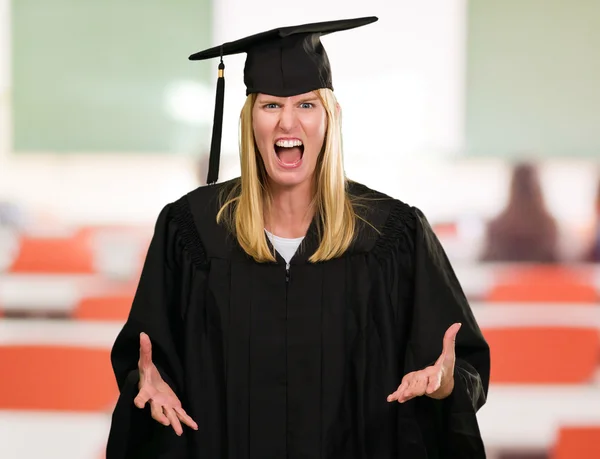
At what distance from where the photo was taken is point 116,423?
167 centimetres

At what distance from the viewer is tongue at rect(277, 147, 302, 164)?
1733 mm

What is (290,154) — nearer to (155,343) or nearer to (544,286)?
(155,343)

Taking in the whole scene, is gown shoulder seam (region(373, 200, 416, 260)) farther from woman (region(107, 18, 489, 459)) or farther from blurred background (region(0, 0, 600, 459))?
blurred background (region(0, 0, 600, 459))

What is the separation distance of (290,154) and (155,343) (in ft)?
1.69

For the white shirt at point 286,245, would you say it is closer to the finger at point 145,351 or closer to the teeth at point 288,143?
the teeth at point 288,143

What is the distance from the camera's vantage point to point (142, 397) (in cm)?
157

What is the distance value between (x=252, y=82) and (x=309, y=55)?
148 millimetres

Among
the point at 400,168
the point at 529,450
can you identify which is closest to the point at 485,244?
the point at 400,168

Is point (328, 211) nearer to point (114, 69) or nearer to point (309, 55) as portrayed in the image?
point (309, 55)

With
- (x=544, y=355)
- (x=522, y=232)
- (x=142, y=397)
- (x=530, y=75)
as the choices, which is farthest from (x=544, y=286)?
(x=142, y=397)

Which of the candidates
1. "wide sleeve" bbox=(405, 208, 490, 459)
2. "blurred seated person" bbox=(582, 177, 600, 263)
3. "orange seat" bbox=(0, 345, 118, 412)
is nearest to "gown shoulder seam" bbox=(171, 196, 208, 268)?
"wide sleeve" bbox=(405, 208, 490, 459)

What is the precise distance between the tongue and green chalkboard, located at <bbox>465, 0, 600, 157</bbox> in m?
2.51

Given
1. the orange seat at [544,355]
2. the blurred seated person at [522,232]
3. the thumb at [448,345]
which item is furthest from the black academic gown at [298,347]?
the blurred seated person at [522,232]

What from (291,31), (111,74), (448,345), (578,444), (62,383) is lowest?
(578,444)
